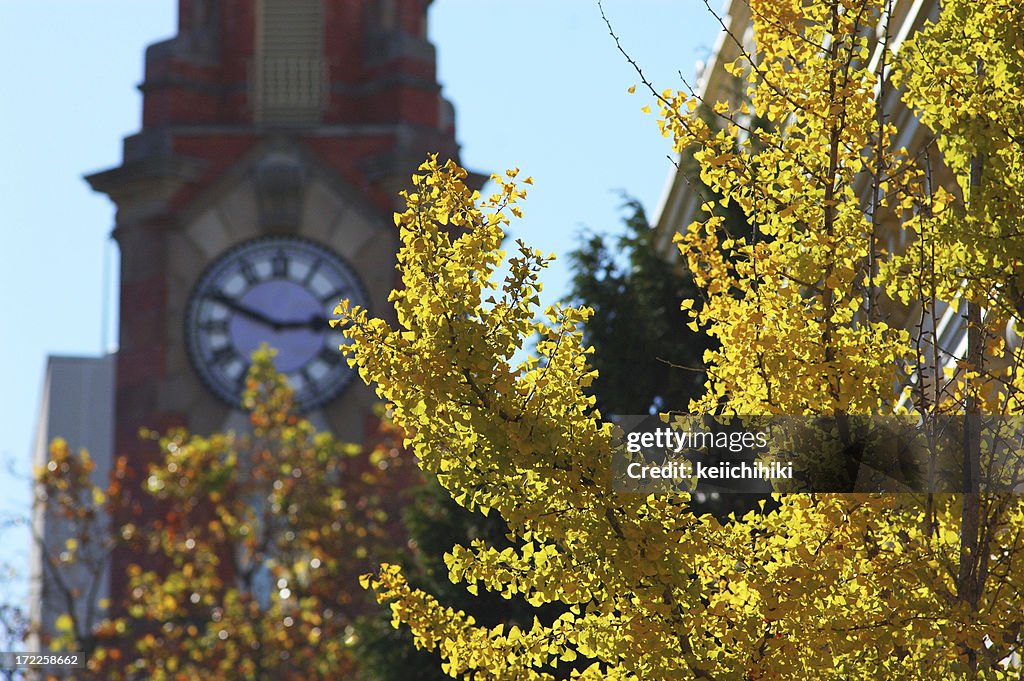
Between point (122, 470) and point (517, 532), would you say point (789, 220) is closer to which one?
point (517, 532)

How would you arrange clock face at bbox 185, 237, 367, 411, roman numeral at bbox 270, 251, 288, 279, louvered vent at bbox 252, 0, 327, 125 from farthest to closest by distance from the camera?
louvered vent at bbox 252, 0, 327, 125, roman numeral at bbox 270, 251, 288, 279, clock face at bbox 185, 237, 367, 411

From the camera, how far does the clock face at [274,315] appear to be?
146ft

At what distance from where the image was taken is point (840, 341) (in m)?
11.3

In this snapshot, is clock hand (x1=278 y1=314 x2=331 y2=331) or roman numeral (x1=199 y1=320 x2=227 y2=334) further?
roman numeral (x1=199 y1=320 x2=227 y2=334)

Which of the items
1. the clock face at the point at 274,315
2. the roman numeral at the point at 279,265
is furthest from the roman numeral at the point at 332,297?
the roman numeral at the point at 279,265

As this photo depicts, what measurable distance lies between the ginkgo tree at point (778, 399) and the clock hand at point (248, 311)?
32742mm

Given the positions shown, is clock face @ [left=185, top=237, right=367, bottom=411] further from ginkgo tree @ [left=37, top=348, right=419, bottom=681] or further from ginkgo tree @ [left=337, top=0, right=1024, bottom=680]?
ginkgo tree @ [left=337, top=0, right=1024, bottom=680]

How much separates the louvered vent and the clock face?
3.50 metres

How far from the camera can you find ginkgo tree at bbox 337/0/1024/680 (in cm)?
1071

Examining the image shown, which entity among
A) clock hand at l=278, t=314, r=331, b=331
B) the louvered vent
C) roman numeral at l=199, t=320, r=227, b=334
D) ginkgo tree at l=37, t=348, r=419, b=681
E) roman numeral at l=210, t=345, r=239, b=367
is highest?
the louvered vent

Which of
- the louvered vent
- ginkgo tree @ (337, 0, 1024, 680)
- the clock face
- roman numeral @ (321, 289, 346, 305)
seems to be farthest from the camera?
the louvered vent

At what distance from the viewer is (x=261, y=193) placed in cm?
4597

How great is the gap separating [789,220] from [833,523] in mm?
1627

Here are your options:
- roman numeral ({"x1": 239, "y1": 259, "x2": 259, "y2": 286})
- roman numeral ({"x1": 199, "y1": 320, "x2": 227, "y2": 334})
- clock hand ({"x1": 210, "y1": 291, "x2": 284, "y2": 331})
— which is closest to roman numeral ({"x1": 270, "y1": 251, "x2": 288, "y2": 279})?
roman numeral ({"x1": 239, "y1": 259, "x2": 259, "y2": 286})
